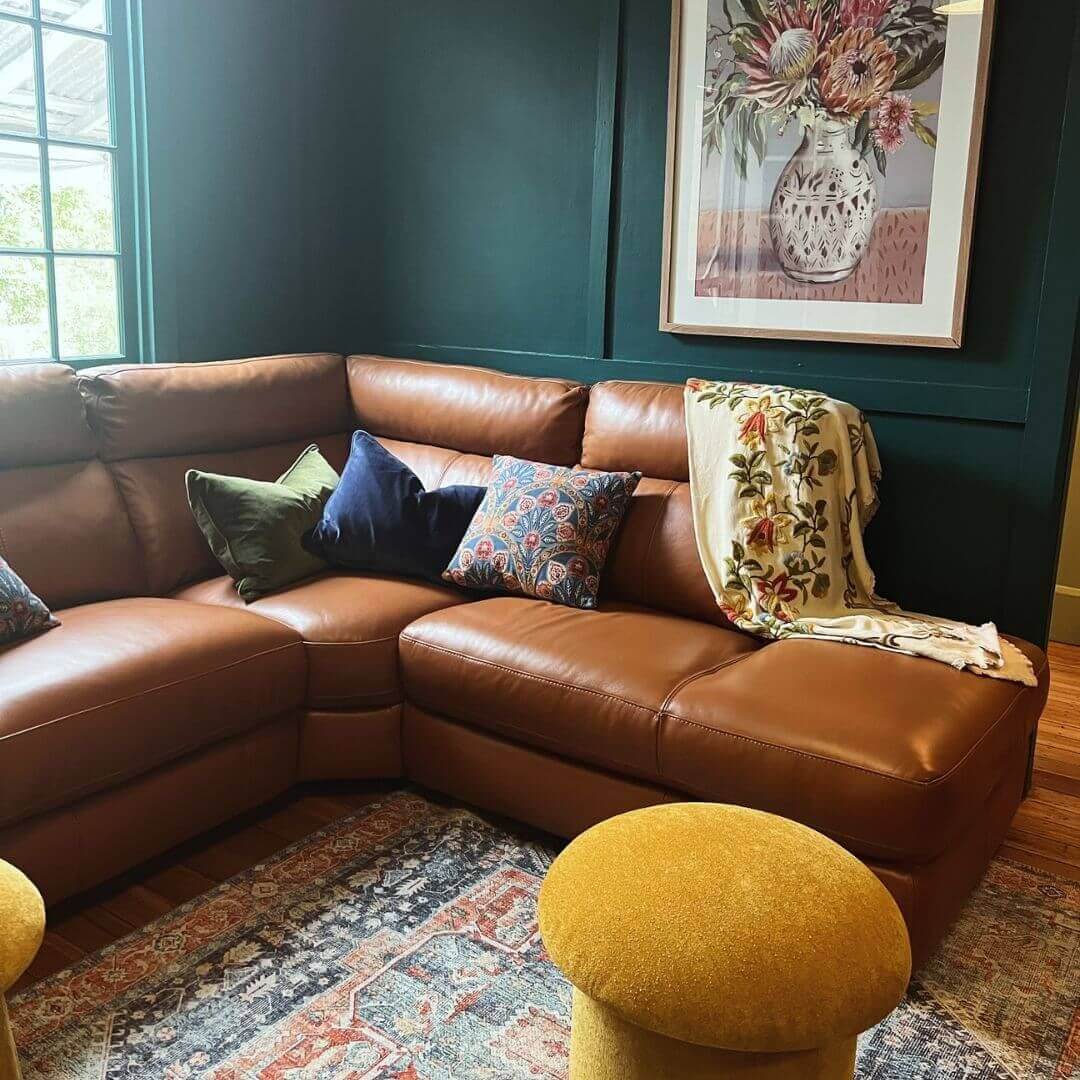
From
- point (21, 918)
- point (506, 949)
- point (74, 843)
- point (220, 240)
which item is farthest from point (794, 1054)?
point (220, 240)

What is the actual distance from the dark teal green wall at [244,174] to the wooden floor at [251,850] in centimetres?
163

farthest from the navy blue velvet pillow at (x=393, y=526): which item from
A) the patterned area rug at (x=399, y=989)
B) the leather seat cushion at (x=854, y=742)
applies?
the leather seat cushion at (x=854, y=742)

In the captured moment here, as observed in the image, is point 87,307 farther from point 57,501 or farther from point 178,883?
point 178,883

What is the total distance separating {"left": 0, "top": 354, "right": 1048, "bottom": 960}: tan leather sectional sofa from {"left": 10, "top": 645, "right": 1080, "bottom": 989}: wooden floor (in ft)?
0.23

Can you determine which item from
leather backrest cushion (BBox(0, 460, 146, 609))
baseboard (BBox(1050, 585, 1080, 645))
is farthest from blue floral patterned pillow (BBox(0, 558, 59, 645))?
baseboard (BBox(1050, 585, 1080, 645))

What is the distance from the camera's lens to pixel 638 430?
2.93 metres

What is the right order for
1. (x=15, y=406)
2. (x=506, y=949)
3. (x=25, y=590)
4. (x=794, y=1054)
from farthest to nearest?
(x=15, y=406), (x=25, y=590), (x=506, y=949), (x=794, y=1054)

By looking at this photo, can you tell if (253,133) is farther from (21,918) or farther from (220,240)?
(21,918)

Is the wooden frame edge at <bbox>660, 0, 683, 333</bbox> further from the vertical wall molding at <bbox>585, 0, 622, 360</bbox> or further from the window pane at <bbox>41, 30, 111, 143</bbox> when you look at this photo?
the window pane at <bbox>41, 30, 111, 143</bbox>

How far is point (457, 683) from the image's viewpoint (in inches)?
98.6

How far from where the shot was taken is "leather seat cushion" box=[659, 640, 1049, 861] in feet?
6.38

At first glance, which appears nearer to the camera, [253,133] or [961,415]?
[961,415]

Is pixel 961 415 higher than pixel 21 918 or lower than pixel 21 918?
higher

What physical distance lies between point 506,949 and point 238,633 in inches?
35.7
